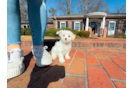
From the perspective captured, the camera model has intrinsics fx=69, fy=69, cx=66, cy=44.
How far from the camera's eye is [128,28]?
667 mm

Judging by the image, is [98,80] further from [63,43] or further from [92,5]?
[92,5]

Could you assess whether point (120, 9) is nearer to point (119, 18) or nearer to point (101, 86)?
point (119, 18)

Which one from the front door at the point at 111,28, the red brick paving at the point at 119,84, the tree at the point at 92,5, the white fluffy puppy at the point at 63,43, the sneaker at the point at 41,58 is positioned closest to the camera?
the red brick paving at the point at 119,84

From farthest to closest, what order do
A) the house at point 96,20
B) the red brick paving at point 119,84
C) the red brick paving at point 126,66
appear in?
the house at point 96,20 → the red brick paving at point 126,66 → the red brick paving at point 119,84

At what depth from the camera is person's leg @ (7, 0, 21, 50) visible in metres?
0.95

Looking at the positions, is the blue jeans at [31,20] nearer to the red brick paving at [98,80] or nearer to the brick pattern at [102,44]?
the red brick paving at [98,80]

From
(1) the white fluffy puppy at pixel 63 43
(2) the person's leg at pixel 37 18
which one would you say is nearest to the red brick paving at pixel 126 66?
(1) the white fluffy puppy at pixel 63 43

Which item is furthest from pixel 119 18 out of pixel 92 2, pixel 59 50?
pixel 59 50

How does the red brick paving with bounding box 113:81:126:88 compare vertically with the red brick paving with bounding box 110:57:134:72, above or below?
below

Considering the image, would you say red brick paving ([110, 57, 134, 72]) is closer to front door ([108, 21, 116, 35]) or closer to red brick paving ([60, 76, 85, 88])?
red brick paving ([60, 76, 85, 88])

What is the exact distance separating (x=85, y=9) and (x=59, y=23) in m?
12.3

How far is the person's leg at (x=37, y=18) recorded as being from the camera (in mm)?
1256

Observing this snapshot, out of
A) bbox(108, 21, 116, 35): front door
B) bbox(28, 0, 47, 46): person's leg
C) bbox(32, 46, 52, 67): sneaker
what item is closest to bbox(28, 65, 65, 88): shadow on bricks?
bbox(32, 46, 52, 67): sneaker

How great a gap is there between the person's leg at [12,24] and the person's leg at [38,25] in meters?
0.28
